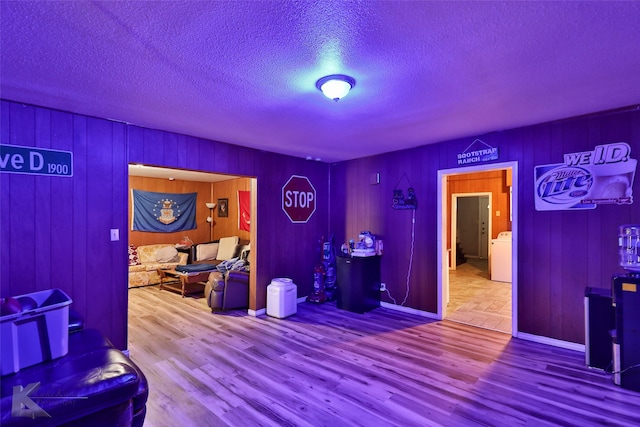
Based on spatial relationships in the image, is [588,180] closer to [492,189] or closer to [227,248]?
[492,189]

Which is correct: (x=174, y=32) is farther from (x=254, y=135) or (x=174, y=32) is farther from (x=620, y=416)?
(x=620, y=416)

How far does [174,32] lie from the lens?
162 cm

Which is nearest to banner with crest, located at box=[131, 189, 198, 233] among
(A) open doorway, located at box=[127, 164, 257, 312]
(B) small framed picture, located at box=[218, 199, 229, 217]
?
(A) open doorway, located at box=[127, 164, 257, 312]

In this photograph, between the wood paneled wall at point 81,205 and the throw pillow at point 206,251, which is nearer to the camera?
the wood paneled wall at point 81,205

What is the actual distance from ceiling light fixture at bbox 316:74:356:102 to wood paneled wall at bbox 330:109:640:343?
92.6 inches

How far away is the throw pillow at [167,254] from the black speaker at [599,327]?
6779mm

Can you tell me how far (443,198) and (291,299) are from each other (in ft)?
8.43

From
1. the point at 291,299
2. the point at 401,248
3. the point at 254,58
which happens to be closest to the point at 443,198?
the point at 401,248

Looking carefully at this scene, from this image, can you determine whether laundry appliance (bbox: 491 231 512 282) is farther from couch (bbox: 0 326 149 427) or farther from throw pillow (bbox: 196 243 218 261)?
couch (bbox: 0 326 149 427)

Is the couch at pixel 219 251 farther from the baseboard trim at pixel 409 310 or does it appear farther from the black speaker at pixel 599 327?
the black speaker at pixel 599 327

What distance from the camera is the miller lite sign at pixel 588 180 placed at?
112 inches

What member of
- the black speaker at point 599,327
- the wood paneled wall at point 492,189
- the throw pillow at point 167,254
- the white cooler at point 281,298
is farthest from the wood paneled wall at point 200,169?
the wood paneled wall at point 492,189

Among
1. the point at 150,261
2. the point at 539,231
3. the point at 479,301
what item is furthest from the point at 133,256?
the point at 539,231

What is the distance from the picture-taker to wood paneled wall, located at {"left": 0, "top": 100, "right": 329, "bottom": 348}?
8.31 ft
